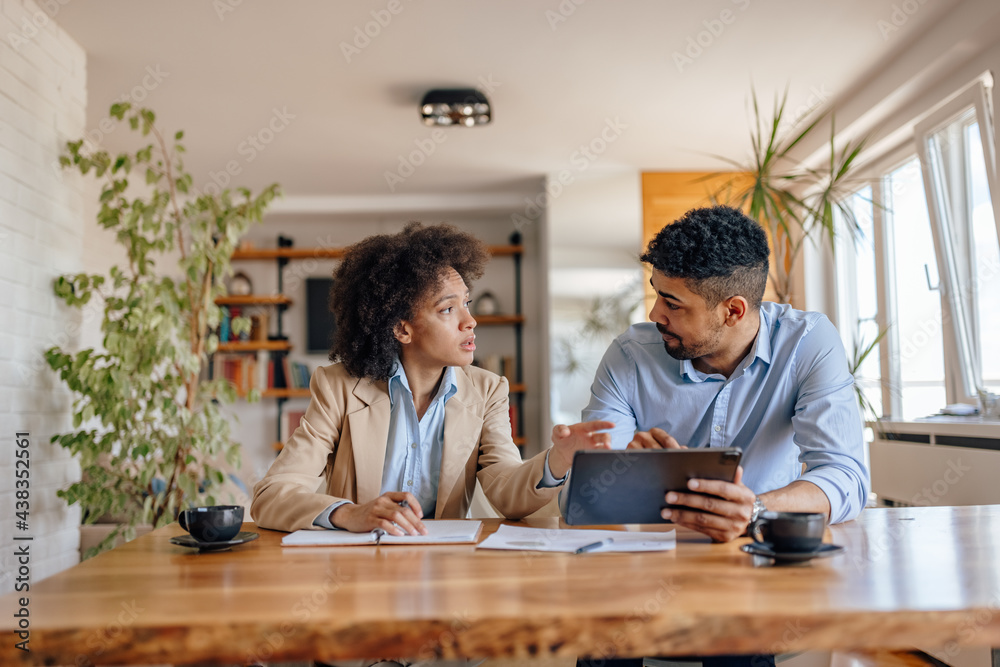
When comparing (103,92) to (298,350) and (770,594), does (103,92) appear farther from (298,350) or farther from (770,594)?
(770,594)

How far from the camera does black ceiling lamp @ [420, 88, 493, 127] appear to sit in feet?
13.2

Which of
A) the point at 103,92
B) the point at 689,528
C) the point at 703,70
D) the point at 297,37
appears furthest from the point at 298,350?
the point at 689,528

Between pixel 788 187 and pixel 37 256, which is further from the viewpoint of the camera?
pixel 788 187

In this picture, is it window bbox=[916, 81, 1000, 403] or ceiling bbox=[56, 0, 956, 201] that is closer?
ceiling bbox=[56, 0, 956, 201]

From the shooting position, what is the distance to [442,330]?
6.25 ft

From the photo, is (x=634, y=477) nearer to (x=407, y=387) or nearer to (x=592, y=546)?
(x=592, y=546)

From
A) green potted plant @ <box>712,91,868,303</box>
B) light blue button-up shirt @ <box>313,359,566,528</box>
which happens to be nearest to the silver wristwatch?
light blue button-up shirt @ <box>313,359,566,528</box>

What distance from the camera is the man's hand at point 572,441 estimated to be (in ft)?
4.76

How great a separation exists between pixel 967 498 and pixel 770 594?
7.72ft

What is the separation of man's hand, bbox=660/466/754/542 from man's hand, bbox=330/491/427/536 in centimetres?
43

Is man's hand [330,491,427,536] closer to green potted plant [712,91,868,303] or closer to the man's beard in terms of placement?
the man's beard

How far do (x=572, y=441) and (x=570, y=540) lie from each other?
0.90 ft

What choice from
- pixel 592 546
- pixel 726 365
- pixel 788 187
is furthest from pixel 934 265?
pixel 592 546

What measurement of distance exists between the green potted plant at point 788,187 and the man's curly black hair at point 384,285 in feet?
5.08
